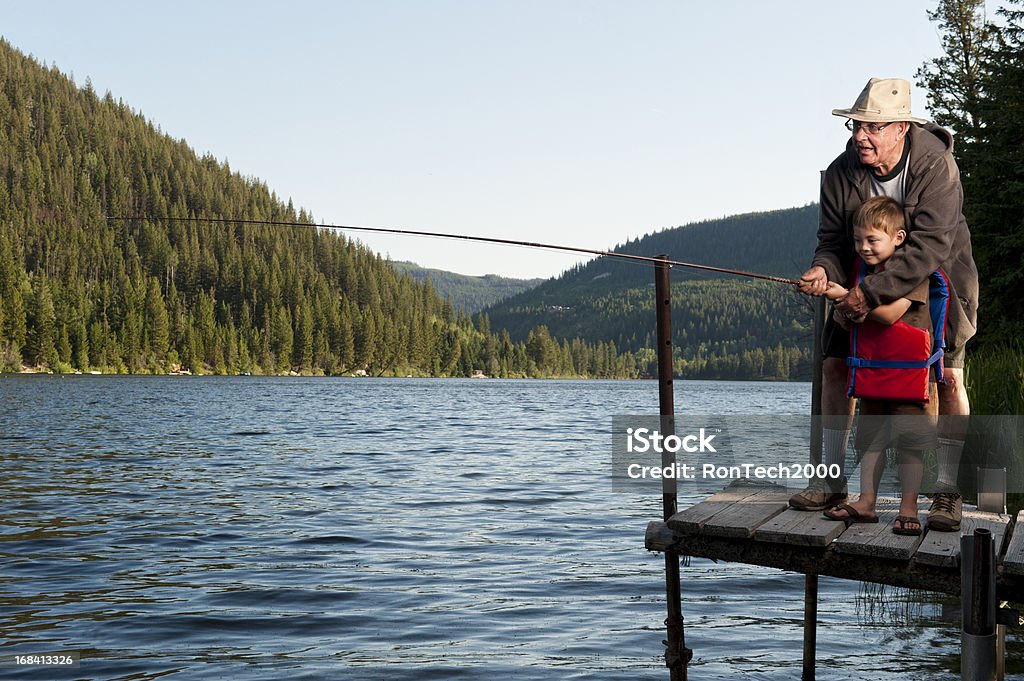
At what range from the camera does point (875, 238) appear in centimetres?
582

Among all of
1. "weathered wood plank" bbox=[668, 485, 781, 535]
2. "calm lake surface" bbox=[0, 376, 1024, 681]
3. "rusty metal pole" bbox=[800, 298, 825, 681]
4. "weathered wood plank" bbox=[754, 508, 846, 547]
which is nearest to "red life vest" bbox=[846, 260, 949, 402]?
"weathered wood plank" bbox=[754, 508, 846, 547]

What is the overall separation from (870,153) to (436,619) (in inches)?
252

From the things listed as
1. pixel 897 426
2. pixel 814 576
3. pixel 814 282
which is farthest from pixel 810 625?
pixel 814 282

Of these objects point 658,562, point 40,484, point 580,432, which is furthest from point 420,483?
point 580,432

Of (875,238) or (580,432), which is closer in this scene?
(875,238)

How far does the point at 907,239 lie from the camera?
231 inches

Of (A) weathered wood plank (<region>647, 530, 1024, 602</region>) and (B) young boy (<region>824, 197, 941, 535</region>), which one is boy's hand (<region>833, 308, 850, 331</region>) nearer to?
(B) young boy (<region>824, 197, 941, 535</region>)

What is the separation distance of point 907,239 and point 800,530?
5.85 feet

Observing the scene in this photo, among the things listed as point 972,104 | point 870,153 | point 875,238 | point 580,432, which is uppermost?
point 972,104

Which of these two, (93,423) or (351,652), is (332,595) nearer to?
(351,652)

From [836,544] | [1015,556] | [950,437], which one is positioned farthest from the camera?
[950,437]

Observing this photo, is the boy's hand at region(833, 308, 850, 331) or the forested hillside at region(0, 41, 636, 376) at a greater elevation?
the forested hillside at region(0, 41, 636, 376)

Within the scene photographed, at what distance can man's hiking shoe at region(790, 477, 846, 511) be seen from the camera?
6.56m

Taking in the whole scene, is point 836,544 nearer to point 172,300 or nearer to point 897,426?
point 897,426
